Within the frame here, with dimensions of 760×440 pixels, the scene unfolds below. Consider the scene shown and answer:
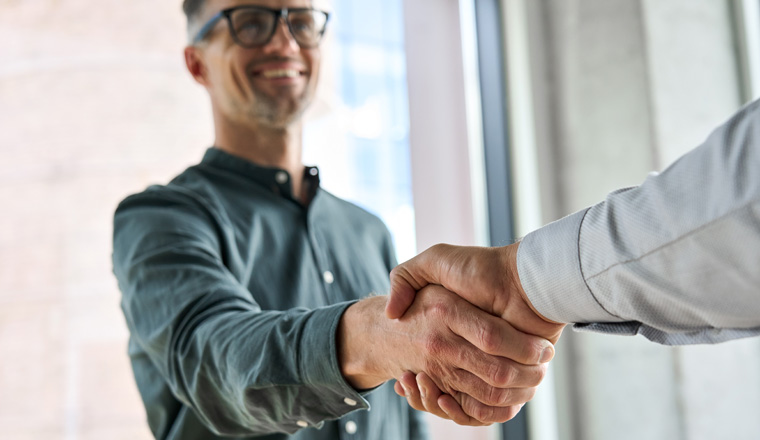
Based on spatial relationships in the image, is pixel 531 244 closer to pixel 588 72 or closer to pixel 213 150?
pixel 213 150

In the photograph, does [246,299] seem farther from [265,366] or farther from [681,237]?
[681,237]

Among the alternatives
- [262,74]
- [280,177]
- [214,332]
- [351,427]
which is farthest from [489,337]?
[262,74]

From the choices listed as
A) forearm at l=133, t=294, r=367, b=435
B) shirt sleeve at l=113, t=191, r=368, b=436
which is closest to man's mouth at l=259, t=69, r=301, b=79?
shirt sleeve at l=113, t=191, r=368, b=436

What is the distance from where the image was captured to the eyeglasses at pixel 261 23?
1.39 m

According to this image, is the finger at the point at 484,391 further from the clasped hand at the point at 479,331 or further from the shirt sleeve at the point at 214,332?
the shirt sleeve at the point at 214,332

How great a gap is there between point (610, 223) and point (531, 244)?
12 centimetres

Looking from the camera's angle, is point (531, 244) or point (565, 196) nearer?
point (531, 244)

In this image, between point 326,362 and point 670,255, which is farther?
point 326,362

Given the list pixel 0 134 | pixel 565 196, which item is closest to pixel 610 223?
pixel 565 196

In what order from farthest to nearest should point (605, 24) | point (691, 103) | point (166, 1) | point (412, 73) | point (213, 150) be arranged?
point (166, 1), point (412, 73), point (605, 24), point (691, 103), point (213, 150)

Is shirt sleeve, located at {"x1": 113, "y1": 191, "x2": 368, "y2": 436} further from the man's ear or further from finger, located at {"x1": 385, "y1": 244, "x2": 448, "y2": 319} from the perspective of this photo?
the man's ear

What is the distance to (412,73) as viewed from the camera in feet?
6.82

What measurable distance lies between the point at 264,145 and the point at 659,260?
3.31 feet

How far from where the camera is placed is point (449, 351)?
0.84 m
